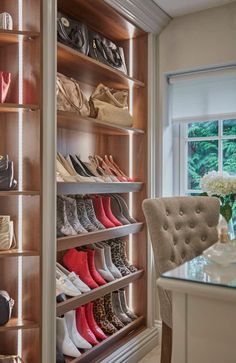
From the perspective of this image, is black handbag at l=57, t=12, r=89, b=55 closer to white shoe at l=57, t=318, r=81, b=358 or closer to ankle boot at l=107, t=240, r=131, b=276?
ankle boot at l=107, t=240, r=131, b=276

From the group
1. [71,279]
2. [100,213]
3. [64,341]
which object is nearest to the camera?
[64,341]

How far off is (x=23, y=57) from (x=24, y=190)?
668mm

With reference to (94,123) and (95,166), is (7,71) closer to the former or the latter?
(94,123)

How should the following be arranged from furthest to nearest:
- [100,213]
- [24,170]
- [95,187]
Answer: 1. [100,213]
2. [95,187]
3. [24,170]

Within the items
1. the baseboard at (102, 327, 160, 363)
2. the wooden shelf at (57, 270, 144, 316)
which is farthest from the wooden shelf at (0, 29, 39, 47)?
the baseboard at (102, 327, 160, 363)

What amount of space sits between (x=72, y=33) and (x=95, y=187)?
902 millimetres

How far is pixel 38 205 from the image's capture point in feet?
5.78

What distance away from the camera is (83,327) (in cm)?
218

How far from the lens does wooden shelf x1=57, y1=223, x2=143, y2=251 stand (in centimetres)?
191

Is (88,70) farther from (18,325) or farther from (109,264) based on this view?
(18,325)

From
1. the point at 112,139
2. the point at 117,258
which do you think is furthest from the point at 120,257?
the point at 112,139

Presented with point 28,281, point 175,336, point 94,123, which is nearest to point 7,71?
point 94,123

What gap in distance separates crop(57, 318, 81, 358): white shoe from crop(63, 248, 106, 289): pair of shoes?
0.29 m

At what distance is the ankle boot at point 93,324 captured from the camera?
223cm
